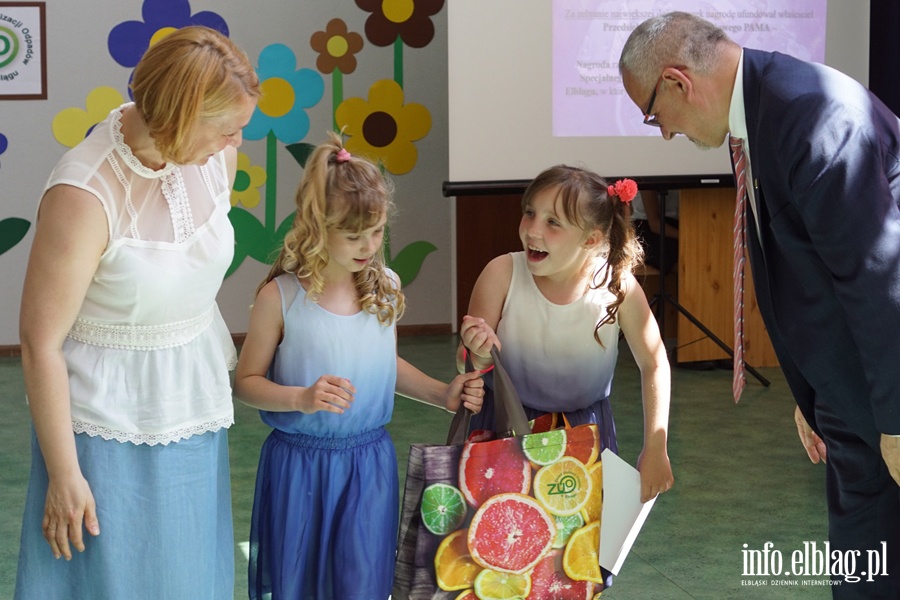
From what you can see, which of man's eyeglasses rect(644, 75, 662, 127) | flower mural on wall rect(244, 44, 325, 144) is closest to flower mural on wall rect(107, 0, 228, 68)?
flower mural on wall rect(244, 44, 325, 144)

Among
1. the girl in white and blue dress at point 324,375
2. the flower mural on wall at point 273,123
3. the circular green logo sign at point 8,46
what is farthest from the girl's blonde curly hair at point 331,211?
the circular green logo sign at point 8,46

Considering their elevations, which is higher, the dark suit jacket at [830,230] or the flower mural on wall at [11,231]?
the dark suit jacket at [830,230]

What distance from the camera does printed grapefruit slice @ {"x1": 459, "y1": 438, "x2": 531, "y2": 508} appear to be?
198cm

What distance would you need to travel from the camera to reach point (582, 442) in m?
2.02

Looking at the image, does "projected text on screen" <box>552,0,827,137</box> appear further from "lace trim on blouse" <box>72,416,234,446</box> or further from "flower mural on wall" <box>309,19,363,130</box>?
"lace trim on blouse" <box>72,416,234,446</box>

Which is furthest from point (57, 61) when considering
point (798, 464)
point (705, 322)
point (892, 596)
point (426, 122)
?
point (892, 596)

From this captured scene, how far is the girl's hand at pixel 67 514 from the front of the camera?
1.67 m

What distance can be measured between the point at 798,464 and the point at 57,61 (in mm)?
4377

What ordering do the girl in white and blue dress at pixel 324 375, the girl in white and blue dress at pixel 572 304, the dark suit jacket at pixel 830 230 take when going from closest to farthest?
the dark suit jacket at pixel 830 230
the girl in white and blue dress at pixel 324 375
the girl in white and blue dress at pixel 572 304

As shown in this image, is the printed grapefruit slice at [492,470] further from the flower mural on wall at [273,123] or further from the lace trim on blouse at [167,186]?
the flower mural on wall at [273,123]

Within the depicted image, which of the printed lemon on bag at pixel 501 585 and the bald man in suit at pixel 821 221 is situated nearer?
the bald man in suit at pixel 821 221

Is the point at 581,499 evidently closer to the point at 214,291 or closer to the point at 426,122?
the point at 214,291

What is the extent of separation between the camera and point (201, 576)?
1.85m

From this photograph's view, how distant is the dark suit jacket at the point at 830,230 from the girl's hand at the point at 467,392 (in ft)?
1.83
